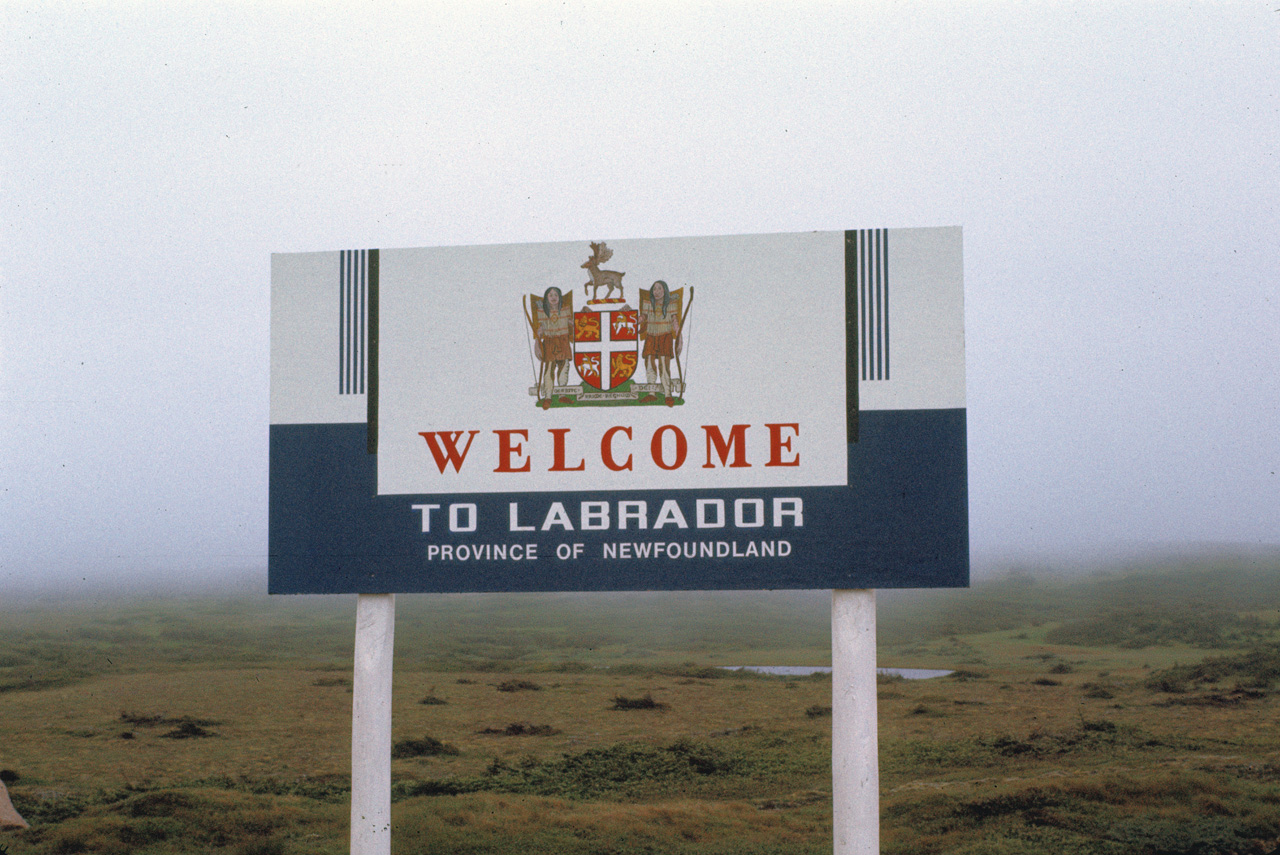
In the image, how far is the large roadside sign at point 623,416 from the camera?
6.30 m

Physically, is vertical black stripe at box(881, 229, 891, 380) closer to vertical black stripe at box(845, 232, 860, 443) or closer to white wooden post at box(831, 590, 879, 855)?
vertical black stripe at box(845, 232, 860, 443)

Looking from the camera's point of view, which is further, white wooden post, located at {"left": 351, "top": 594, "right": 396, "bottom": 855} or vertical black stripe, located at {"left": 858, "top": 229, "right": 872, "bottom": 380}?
white wooden post, located at {"left": 351, "top": 594, "right": 396, "bottom": 855}

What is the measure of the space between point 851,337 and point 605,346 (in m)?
1.60

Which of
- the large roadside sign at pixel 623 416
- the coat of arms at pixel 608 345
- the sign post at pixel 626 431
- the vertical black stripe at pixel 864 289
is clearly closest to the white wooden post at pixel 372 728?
the sign post at pixel 626 431

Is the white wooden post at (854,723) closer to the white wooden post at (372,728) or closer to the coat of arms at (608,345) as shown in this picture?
the coat of arms at (608,345)

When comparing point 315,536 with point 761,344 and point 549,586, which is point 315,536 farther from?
point 761,344

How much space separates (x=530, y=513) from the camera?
648 centimetres

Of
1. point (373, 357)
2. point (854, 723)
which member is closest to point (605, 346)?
point (373, 357)

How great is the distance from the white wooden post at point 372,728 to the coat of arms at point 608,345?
6.06ft

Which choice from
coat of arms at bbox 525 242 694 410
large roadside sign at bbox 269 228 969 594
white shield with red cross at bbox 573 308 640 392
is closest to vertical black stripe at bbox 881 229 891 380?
large roadside sign at bbox 269 228 969 594

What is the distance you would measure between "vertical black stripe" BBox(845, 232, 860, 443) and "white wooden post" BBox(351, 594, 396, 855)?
3.29m

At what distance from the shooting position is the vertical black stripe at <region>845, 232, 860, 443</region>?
6332mm

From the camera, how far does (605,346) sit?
6500mm

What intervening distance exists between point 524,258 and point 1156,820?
9.15 metres
